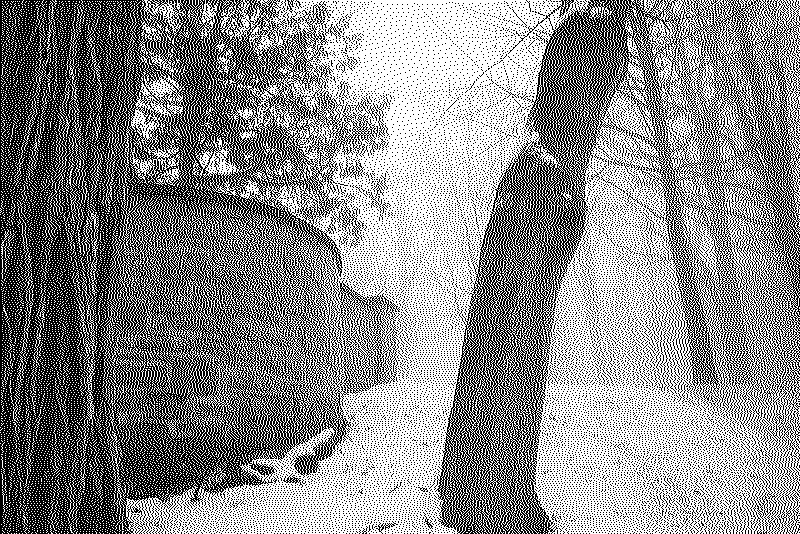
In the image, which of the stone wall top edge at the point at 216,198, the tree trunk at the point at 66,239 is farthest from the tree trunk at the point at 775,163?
the tree trunk at the point at 66,239

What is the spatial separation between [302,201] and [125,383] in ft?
0.83

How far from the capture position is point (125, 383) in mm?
707

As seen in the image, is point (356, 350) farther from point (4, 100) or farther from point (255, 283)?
point (4, 100)

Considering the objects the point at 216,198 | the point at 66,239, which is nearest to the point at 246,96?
the point at 216,198

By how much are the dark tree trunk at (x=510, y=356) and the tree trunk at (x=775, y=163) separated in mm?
193

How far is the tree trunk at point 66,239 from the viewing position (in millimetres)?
707

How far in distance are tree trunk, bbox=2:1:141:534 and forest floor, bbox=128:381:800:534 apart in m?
0.09

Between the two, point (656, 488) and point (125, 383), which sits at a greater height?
point (125, 383)

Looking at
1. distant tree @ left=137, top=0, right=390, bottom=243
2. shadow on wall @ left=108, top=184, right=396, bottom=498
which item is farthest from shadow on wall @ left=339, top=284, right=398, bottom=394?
distant tree @ left=137, top=0, right=390, bottom=243

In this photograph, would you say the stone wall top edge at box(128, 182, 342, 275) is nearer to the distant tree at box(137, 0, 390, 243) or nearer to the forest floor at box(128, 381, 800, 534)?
the distant tree at box(137, 0, 390, 243)

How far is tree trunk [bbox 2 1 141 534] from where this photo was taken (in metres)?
0.71

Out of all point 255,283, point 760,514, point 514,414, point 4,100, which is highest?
point 4,100

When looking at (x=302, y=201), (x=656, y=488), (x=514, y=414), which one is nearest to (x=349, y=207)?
(x=302, y=201)

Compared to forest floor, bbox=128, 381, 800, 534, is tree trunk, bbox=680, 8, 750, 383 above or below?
above
